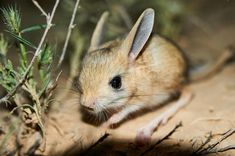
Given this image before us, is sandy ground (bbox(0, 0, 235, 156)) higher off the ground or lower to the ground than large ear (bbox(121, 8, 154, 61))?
lower

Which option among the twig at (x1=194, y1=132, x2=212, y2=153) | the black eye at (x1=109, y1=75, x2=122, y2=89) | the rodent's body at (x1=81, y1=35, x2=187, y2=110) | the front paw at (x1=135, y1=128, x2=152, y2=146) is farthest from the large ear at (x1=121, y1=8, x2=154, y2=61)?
the twig at (x1=194, y1=132, x2=212, y2=153)

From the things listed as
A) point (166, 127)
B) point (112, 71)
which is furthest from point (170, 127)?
point (112, 71)

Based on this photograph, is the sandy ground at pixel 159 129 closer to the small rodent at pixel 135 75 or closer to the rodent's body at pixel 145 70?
the small rodent at pixel 135 75

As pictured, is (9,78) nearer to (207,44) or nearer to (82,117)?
(82,117)

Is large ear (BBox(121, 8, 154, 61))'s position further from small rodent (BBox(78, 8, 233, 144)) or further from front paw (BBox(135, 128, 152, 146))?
front paw (BBox(135, 128, 152, 146))

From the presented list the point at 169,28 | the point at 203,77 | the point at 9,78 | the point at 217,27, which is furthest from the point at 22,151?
the point at 217,27

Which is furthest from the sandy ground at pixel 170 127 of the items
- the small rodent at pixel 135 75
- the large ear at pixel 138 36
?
the large ear at pixel 138 36

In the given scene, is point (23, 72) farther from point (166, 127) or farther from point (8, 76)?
point (166, 127)
